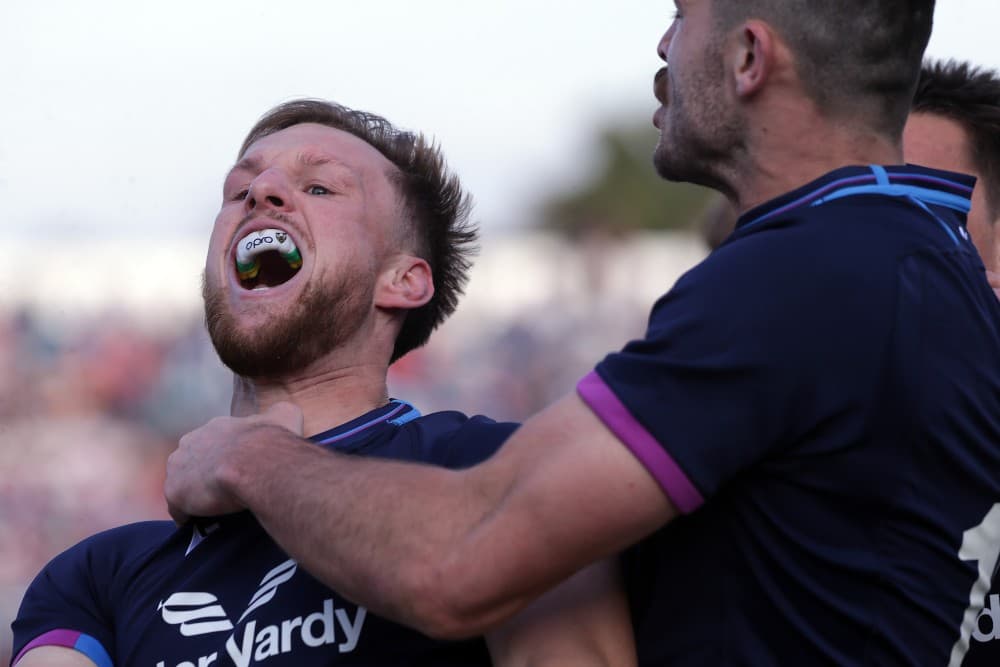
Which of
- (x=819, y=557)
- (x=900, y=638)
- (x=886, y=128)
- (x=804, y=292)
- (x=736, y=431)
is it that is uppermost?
(x=886, y=128)

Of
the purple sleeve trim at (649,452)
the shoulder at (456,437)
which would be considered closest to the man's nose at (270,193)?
the shoulder at (456,437)

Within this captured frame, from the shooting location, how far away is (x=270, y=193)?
321 cm

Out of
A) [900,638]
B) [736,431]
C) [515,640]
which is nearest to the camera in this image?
[736,431]

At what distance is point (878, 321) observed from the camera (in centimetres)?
209

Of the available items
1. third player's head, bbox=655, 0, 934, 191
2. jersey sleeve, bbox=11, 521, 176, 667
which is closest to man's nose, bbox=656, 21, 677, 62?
third player's head, bbox=655, 0, 934, 191

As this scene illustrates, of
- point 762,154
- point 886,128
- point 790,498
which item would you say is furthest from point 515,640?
point 886,128

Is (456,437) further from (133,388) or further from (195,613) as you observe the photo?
(133,388)

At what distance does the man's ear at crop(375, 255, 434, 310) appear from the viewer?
3271mm

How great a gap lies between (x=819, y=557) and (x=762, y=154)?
29.9 inches

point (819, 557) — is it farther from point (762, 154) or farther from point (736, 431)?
point (762, 154)

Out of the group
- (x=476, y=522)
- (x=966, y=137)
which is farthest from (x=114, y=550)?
(x=966, y=137)

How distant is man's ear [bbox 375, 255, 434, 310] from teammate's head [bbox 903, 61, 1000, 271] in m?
1.32

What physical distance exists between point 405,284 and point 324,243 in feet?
0.88

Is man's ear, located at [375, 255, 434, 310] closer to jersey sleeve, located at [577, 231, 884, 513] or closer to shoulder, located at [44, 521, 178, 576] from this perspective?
shoulder, located at [44, 521, 178, 576]
